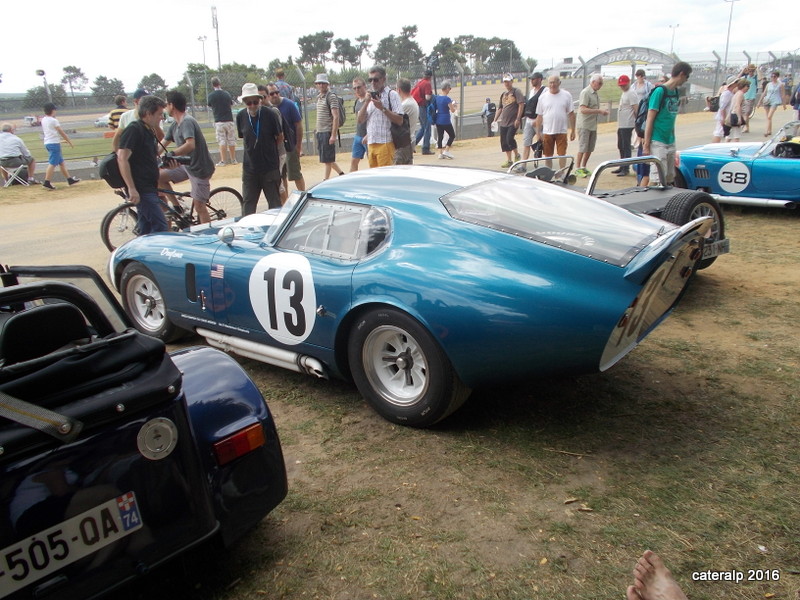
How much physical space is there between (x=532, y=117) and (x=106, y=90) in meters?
13.6

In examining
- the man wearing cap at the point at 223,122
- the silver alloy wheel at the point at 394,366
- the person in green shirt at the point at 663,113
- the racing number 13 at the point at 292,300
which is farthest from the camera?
the man wearing cap at the point at 223,122

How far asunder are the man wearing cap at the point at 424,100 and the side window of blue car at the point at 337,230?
11.6 m

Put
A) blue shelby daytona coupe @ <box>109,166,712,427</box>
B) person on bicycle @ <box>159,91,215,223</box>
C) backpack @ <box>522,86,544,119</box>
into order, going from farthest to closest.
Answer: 1. backpack @ <box>522,86,544,119</box>
2. person on bicycle @ <box>159,91,215,223</box>
3. blue shelby daytona coupe @ <box>109,166,712,427</box>

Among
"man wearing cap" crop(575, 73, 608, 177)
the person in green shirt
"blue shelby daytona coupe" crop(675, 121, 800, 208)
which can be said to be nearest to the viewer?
the person in green shirt

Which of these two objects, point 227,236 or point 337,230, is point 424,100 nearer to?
point 227,236

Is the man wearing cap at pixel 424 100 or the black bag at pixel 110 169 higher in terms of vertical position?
the man wearing cap at pixel 424 100

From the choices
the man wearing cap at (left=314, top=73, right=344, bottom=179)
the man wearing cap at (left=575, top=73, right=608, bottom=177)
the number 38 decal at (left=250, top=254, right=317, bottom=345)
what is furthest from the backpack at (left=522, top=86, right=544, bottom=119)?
the number 38 decal at (left=250, top=254, right=317, bottom=345)

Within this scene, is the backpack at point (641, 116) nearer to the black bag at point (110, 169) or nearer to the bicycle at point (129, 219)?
the bicycle at point (129, 219)

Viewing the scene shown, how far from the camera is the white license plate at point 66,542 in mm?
1685

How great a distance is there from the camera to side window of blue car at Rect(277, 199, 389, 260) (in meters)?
3.59

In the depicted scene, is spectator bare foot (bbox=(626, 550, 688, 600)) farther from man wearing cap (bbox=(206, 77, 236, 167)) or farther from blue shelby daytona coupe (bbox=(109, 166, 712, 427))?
man wearing cap (bbox=(206, 77, 236, 167))

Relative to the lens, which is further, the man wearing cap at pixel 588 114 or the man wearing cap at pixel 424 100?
the man wearing cap at pixel 424 100

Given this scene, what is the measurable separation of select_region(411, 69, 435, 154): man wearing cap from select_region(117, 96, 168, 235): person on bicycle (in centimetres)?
954

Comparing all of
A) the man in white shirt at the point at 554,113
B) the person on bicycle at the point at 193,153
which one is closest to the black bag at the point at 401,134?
the person on bicycle at the point at 193,153
